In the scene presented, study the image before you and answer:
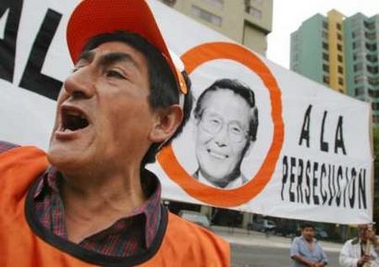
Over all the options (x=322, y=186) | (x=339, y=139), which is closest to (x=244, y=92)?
(x=322, y=186)

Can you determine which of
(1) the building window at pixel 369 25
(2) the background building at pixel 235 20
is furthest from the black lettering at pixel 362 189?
(1) the building window at pixel 369 25

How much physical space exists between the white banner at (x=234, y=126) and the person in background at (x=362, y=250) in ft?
5.44

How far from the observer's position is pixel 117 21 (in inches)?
Result: 52.7

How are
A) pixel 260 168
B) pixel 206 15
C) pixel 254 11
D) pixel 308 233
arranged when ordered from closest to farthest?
pixel 260 168
pixel 308 233
pixel 206 15
pixel 254 11

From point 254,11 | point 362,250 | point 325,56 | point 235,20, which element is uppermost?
point 325,56

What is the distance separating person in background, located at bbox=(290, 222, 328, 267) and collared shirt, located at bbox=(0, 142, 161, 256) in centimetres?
541

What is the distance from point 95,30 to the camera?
138 cm

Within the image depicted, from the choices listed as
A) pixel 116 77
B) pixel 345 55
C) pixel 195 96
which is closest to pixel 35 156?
pixel 116 77

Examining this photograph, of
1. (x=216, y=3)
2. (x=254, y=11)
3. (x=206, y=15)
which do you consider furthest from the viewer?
(x=254, y=11)

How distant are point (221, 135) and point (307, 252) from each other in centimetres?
391

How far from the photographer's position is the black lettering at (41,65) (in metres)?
2.33

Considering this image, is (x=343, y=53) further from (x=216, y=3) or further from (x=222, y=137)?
(x=222, y=137)

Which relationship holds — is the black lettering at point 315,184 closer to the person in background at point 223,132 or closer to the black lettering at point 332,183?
the black lettering at point 332,183

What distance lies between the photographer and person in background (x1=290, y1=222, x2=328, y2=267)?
6.16 metres
